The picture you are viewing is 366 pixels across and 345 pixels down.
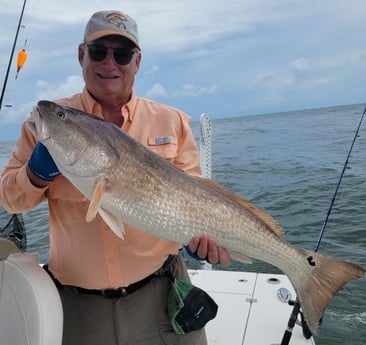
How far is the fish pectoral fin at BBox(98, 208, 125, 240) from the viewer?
7.49 feet

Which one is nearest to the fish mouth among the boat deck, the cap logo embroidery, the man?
the man

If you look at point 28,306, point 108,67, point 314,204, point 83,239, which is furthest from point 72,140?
point 314,204

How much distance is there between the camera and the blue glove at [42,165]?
2285 millimetres

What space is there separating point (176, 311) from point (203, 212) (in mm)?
749

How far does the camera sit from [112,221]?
2.31 meters

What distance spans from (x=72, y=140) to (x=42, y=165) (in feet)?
0.69

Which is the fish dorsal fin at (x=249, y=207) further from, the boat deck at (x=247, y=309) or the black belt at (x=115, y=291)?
the boat deck at (x=247, y=309)

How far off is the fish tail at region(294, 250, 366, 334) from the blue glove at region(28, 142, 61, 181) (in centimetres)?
158

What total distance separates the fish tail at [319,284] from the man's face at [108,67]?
61.0 inches

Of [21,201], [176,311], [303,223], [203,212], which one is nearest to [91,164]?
[21,201]

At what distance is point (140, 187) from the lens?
2369 millimetres

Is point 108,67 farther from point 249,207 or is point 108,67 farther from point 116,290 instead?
point 116,290

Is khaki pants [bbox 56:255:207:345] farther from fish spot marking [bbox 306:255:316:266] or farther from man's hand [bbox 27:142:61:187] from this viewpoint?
fish spot marking [bbox 306:255:316:266]

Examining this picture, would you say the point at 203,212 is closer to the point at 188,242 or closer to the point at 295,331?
the point at 188,242
